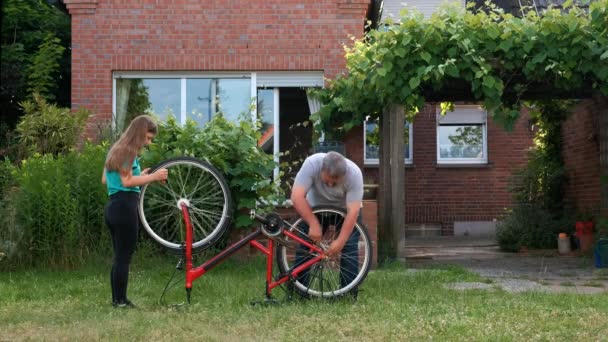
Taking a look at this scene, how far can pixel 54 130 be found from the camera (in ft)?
37.4

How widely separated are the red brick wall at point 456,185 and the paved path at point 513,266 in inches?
82.5

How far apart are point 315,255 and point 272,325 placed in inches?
44.8

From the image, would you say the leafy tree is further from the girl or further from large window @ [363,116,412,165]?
the girl

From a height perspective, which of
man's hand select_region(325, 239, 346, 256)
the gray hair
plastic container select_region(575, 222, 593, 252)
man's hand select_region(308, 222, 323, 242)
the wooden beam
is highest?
the wooden beam

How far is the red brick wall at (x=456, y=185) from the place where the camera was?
18.4 metres

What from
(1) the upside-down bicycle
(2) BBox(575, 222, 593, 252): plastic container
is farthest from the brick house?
(1) the upside-down bicycle

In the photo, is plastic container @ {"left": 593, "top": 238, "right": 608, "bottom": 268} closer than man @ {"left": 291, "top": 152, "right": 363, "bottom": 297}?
No

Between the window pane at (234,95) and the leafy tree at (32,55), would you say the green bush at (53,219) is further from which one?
the leafy tree at (32,55)

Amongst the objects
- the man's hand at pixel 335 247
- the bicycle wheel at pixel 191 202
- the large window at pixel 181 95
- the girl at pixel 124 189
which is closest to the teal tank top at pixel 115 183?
the girl at pixel 124 189

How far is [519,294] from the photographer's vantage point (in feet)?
24.1

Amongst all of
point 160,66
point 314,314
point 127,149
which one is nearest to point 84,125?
point 160,66

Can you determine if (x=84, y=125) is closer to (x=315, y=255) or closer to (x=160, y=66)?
(x=160, y=66)

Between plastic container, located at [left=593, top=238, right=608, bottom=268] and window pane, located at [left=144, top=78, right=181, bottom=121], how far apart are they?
6.11m

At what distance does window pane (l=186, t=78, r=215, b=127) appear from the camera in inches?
483
